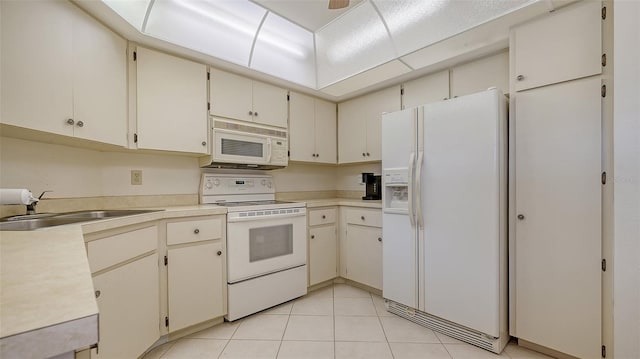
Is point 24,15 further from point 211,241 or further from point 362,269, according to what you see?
point 362,269

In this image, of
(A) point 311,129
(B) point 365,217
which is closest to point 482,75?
(B) point 365,217

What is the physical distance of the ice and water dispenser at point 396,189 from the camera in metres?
2.18

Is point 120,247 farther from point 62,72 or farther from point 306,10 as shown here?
point 306,10

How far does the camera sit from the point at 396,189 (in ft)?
7.64

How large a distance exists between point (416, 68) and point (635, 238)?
1.94m

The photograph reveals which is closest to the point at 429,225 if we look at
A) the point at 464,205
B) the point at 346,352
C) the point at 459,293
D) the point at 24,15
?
the point at 464,205

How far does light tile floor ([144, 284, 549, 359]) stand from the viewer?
1747 millimetres

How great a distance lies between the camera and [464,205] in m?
1.86

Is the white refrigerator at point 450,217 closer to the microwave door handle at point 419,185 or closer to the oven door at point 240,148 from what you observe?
the microwave door handle at point 419,185

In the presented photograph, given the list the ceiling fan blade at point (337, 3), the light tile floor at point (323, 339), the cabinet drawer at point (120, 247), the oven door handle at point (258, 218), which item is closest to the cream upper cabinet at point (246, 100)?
the oven door handle at point (258, 218)

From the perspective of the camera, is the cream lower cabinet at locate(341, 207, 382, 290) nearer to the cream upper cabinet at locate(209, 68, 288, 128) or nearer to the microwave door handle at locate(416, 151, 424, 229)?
the microwave door handle at locate(416, 151, 424, 229)

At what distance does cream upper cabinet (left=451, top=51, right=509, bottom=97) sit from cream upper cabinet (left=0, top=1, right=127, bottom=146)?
2.69 meters

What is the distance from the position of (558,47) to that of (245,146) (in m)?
2.43

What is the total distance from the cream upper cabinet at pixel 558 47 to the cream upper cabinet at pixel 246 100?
2031 millimetres
